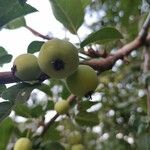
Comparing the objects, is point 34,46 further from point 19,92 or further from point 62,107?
point 62,107

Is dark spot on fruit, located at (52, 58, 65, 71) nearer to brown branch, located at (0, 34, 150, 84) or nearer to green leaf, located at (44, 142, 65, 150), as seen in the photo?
brown branch, located at (0, 34, 150, 84)

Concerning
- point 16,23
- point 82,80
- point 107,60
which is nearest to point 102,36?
point 107,60

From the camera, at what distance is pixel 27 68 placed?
1014mm

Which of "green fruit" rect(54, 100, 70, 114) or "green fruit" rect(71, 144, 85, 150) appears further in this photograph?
"green fruit" rect(71, 144, 85, 150)

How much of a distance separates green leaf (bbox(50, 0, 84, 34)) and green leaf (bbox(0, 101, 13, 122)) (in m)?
0.34

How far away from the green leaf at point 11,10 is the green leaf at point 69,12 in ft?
0.40

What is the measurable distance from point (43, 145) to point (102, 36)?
0.56m

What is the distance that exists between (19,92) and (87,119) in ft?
2.39

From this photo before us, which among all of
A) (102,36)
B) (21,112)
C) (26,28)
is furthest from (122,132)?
(102,36)

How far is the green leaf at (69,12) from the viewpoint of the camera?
4.13ft

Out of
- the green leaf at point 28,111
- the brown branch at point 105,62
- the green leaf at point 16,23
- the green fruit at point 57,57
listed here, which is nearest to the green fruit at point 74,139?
the green leaf at point 28,111

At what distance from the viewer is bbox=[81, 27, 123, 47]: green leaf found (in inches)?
46.8

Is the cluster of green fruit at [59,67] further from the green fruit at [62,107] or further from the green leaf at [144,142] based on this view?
the green leaf at [144,142]

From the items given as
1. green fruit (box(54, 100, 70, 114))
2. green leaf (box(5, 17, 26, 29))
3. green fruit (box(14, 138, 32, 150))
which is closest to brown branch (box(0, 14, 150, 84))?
green leaf (box(5, 17, 26, 29))
